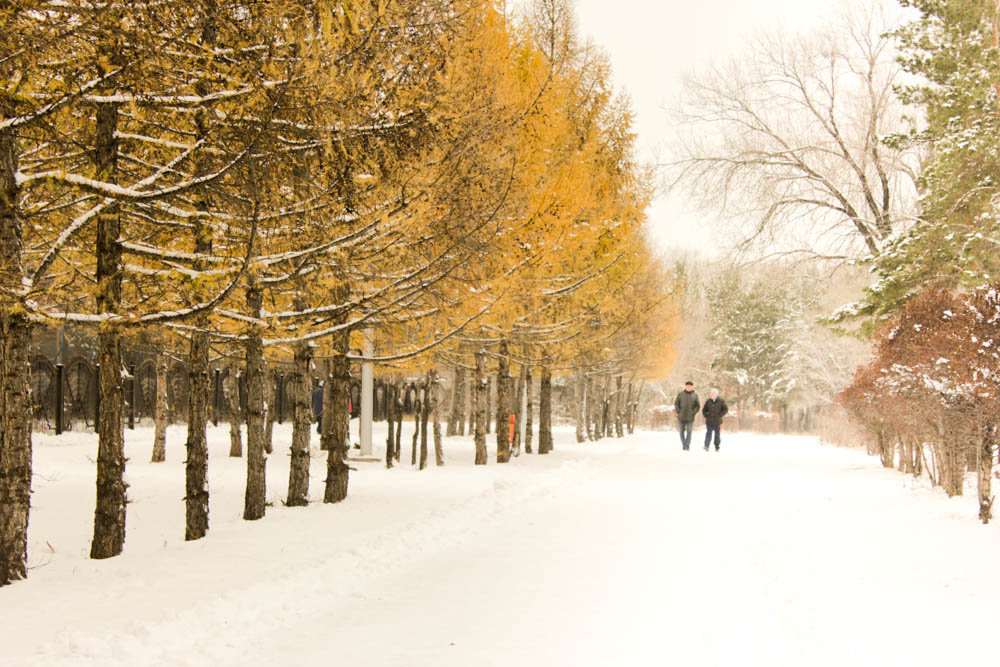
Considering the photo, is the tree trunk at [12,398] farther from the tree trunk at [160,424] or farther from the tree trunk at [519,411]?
the tree trunk at [519,411]

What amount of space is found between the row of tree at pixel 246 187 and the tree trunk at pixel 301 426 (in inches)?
1.2

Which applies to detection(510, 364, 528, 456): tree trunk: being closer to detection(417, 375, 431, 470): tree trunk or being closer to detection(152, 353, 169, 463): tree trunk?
detection(417, 375, 431, 470): tree trunk

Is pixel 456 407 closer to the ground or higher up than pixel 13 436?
closer to the ground

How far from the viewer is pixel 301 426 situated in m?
10.3

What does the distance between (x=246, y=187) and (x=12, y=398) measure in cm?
243

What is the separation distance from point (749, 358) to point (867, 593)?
223 ft

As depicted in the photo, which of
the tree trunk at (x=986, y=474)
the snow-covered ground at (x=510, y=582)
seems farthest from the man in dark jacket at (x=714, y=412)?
the tree trunk at (x=986, y=474)

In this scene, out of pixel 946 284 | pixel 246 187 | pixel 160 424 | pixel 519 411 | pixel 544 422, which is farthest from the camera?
pixel 519 411

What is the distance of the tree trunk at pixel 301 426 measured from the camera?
10324mm

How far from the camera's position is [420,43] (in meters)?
7.84

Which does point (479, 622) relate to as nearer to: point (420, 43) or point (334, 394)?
point (420, 43)

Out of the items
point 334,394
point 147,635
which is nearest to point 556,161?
point 334,394

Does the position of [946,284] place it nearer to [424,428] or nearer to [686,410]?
[424,428]

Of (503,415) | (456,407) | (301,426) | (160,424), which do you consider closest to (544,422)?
(503,415)
